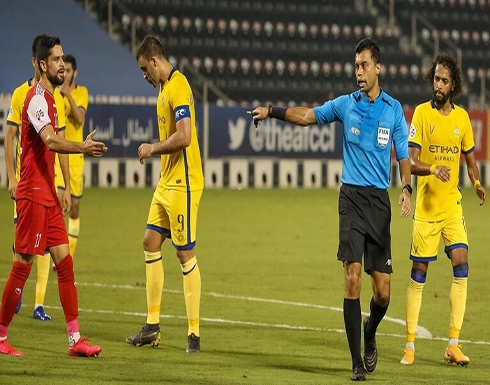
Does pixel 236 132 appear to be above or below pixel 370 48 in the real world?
below

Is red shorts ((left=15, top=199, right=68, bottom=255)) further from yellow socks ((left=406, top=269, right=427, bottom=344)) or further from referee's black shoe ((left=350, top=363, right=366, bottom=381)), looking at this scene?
yellow socks ((left=406, top=269, right=427, bottom=344))

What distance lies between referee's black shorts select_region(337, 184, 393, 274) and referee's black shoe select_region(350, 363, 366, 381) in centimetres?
69

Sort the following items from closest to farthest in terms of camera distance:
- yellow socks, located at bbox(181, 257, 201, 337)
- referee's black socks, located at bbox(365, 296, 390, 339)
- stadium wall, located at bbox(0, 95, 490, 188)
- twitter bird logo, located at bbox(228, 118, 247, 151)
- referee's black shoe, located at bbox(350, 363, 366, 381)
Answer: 1. referee's black shoe, located at bbox(350, 363, 366, 381)
2. referee's black socks, located at bbox(365, 296, 390, 339)
3. yellow socks, located at bbox(181, 257, 201, 337)
4. stadium wall, located at bbox(0, 95, 490, 188)
5. twitter bird logo, located at bbox(228, 118, 247, 151)

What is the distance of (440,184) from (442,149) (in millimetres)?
260

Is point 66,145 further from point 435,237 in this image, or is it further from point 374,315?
point 435,237

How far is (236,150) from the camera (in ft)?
86.1

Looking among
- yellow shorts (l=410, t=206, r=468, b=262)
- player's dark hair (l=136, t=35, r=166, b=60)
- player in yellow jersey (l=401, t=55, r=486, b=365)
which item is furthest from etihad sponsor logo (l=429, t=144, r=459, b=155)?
player's dark hair (l=136, t=35, r=166, b=60)

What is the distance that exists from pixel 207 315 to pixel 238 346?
5.24ft

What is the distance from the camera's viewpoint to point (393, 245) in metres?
15.6

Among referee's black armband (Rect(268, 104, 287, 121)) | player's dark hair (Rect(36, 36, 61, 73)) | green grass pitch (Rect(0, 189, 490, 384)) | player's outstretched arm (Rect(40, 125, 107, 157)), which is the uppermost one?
player's dark hair (Rect(36, 36, 61, 73))

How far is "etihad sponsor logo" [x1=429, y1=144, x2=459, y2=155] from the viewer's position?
8.01 metres

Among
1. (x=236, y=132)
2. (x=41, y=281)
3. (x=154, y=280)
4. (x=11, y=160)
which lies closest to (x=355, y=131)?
(x=154, y=280)

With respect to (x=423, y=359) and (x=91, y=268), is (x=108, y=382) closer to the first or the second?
(x=423, y=359)

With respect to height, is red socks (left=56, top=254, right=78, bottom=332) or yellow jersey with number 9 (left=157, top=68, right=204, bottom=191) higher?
yellow jersey with number 9 (left=157, top=68, right=204, bottom=191)
